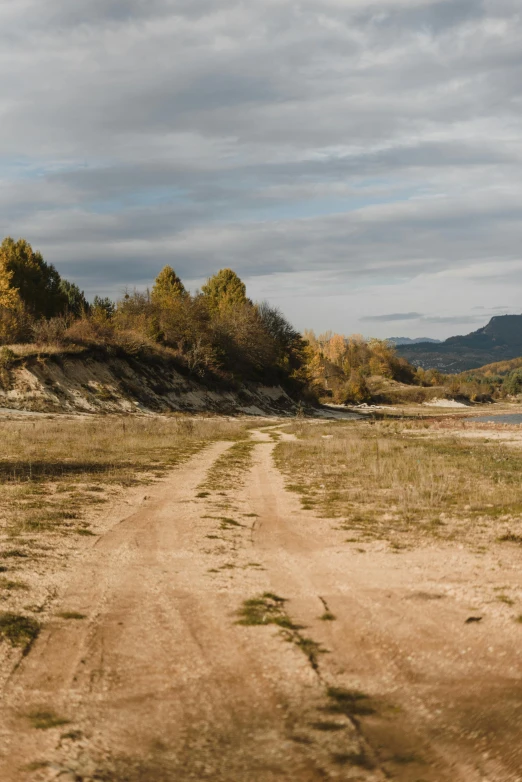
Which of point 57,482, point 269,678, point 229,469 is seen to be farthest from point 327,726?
point 229,469

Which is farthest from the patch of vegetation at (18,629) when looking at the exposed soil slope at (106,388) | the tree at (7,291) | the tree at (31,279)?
the tree at (31,279)

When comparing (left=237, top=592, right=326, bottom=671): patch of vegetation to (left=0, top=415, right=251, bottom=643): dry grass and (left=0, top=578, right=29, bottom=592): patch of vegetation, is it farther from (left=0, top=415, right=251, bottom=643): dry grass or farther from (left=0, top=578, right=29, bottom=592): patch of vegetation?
(left=0, top=578, right=29, bottom=592): patch of vegetation

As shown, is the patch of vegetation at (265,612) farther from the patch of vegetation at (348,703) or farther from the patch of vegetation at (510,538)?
the patch of vegetation at (510,538)

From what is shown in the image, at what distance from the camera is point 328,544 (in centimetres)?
1111

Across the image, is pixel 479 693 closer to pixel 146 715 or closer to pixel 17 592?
pixel 146 715

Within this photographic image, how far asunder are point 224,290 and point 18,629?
93.5 m

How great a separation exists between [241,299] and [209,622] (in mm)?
90463

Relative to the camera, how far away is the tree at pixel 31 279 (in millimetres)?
77938

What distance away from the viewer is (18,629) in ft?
22.4

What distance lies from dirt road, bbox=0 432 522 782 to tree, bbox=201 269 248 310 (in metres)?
86.9

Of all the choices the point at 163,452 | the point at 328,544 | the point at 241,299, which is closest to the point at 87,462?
the point at 163,452

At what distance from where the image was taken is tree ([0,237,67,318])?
7794 cm

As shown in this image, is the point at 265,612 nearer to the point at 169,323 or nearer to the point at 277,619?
the point at 277,619

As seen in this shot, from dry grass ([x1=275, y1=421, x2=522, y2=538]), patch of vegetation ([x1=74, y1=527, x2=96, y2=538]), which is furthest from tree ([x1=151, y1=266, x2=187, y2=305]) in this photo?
patch of vegetation ([x1=74, y1=527, x2=96, y2=538])
